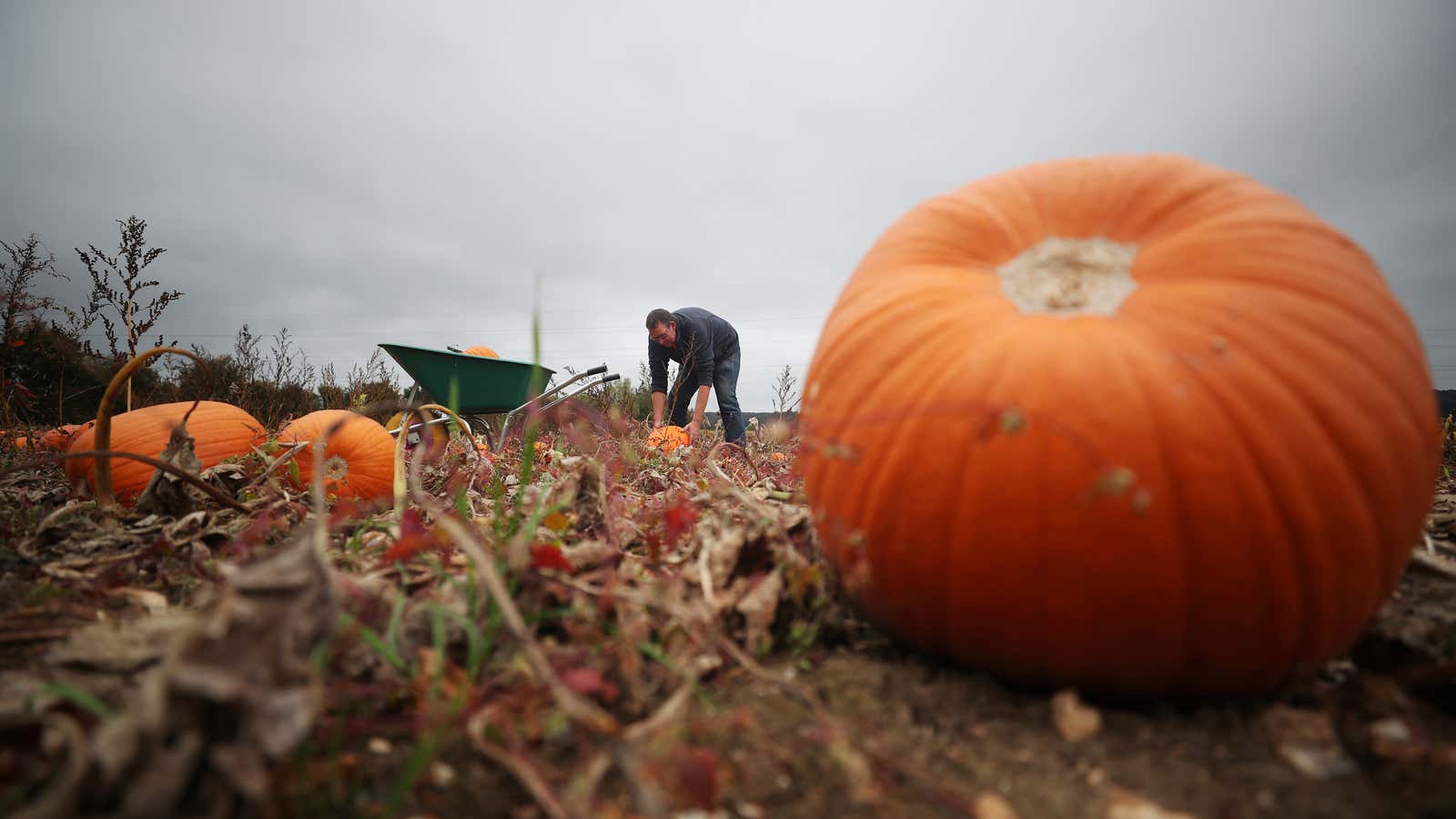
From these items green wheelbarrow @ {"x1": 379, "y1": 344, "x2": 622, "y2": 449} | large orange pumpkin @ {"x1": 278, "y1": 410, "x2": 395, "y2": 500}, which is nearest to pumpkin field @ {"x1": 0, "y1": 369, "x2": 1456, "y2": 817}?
large orange pumpkin @ {"x1": 278, "y1": 410, "x2": 395, "y2": 500}

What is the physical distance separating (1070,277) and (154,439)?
4117 mm

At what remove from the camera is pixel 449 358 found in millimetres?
6711

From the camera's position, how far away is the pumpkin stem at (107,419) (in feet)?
6.48

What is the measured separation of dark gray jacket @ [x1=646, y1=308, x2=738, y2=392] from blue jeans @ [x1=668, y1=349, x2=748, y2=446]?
139mm

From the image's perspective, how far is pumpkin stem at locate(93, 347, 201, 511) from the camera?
1975 mm

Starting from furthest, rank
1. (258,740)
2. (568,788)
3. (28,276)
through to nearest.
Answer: (28,276), (568,788), (258,740)

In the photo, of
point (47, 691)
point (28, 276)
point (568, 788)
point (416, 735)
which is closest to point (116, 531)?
point (47, 691)

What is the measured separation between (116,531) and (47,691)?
1522 mm

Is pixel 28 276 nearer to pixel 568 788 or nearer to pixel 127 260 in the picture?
pixel 127 260

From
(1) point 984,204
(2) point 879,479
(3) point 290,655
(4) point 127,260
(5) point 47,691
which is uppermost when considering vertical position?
(4) point 127,260

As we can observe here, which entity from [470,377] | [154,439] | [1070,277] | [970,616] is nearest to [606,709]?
[970,616]

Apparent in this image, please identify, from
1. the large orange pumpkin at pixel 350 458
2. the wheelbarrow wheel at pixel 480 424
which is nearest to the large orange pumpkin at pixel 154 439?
the large orange pumpkin at pixel 350 458

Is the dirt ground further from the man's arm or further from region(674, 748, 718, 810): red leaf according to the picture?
the man's arm

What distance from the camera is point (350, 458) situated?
12.7 ft
